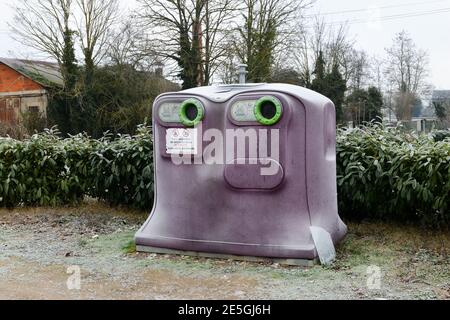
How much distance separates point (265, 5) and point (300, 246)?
21.7 meters

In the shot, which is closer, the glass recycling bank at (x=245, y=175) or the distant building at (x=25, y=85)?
the glass recycling bank at (x=245, y=175)

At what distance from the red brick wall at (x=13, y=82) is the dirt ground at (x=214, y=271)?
82.6ft

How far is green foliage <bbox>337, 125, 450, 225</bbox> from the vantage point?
16.4ft

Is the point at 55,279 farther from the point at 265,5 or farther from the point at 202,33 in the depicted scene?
the point at 265,5

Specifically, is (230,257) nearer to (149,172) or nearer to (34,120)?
(149,172)

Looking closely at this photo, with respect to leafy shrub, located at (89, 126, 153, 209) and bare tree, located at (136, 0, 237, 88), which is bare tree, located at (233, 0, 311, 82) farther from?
leafy shrub, located at (89, 126, 153, 209)

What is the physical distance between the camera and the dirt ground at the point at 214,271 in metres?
3.66

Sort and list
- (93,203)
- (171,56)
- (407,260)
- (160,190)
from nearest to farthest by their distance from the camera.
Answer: (407,260) < (160,190) < (93,203) < (171,56)

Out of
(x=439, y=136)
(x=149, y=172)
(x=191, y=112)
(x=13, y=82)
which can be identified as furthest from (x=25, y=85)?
(x=191, y=112)

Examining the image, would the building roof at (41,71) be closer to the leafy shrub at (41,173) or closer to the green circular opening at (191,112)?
the leafy shrub at (41,173)

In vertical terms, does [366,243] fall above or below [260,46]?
below

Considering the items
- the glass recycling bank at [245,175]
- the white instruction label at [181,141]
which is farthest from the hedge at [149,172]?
the white instruction label at [181,141]
